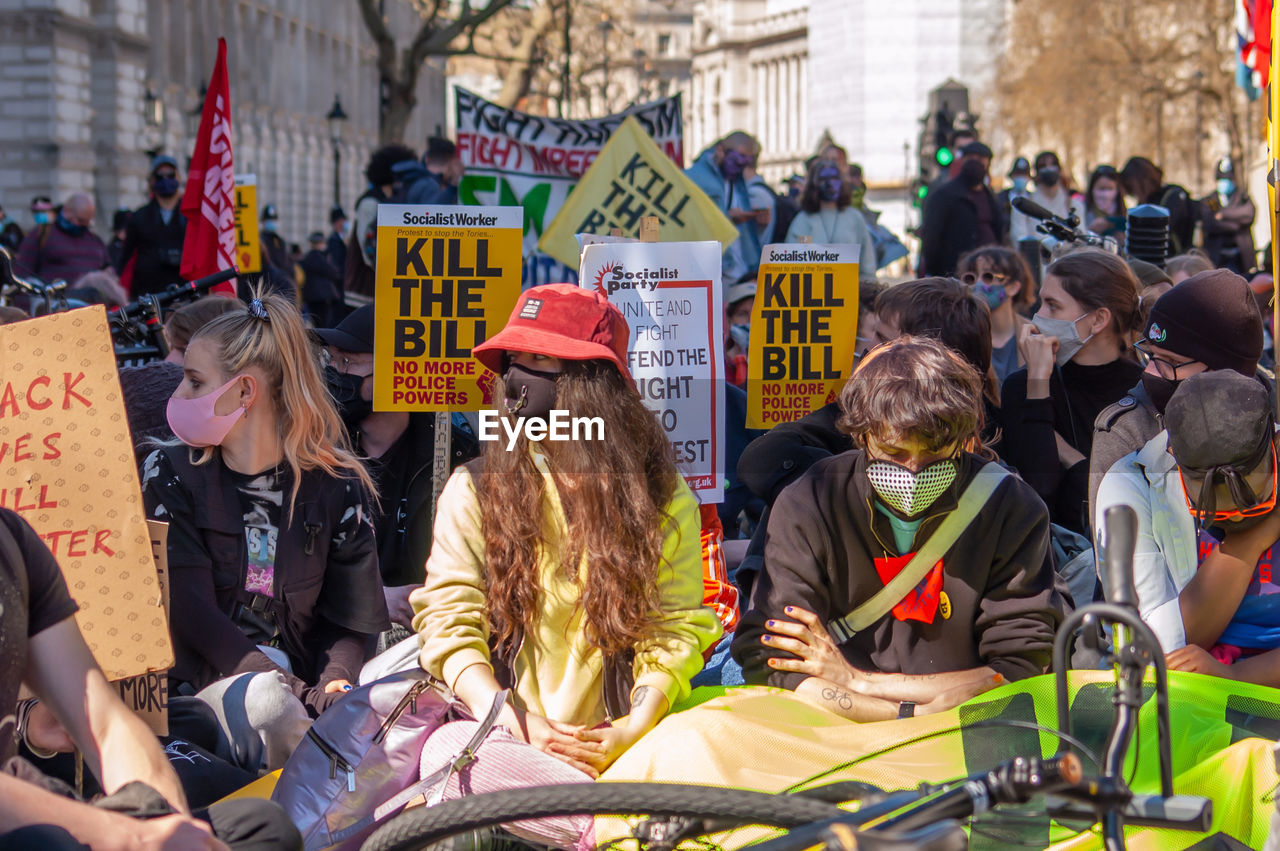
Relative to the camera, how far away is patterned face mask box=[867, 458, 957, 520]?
3492mm

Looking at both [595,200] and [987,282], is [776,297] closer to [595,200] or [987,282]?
[595,200]

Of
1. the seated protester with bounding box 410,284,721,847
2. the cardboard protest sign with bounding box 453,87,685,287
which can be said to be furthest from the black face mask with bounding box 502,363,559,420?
the cardboard protest sign with bounding box 453,87,685,287

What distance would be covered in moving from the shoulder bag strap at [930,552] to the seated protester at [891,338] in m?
1.05

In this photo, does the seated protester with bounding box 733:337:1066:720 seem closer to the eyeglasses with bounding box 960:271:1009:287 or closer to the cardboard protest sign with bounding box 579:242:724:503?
the cardboard protest sign with bounding box 579:242:724:503

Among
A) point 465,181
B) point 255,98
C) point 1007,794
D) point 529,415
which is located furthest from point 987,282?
point 255,98

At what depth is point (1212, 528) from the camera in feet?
12.3

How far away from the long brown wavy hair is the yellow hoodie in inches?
1.1

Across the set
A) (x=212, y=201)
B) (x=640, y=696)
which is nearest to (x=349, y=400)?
(x=640, y=696)

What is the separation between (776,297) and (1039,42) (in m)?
42.4

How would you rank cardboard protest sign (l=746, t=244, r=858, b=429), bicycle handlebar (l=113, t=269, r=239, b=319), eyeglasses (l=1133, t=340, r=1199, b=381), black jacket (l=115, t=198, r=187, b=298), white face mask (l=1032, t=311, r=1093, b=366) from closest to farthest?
eyeglasses (l=1133, t=340, r=1199, b=381), cardboard protest sign (l=746, t=244, r=858, b=429), white face mask (l=1032, t=311, r=1093, b=366), bicycle handlebar (l=113, t=269, r=239, b=319), black jacket (l=115, t=198, r=187, b=298)

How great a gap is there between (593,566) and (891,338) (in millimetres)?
1803

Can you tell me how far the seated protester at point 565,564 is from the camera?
348 cm

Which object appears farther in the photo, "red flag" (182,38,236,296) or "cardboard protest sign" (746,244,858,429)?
"red flag" (182,38,236,296)

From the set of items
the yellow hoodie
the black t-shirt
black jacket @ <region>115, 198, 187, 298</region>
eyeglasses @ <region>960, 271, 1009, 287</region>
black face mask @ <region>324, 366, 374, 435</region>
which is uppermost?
black jacket @ <region>115, 198, 187, 298</region>
